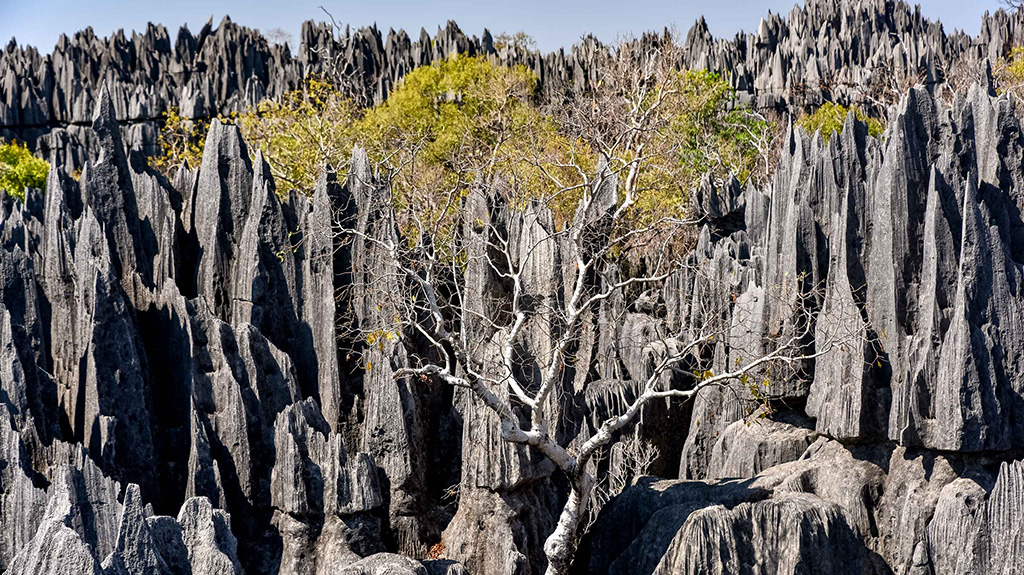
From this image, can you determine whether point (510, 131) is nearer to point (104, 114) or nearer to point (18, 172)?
point (104, 114)

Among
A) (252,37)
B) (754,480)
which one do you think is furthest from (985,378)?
(252,37)

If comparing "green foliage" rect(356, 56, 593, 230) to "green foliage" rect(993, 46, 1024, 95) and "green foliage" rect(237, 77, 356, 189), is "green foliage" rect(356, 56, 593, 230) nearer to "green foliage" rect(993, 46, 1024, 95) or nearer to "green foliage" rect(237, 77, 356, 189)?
"green foliage" rect(237, 77, 356, 189)

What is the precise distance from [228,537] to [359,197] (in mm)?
7808

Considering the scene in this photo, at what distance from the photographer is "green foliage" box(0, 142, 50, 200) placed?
42325 mm

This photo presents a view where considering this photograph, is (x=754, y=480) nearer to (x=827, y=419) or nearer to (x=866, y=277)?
(x=827, y=419)

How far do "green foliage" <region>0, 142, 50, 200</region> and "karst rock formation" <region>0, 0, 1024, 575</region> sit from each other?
26706 millimetres

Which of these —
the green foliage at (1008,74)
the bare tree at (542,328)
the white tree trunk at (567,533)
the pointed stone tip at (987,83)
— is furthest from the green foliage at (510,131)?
the white tree trunk at (567,533)

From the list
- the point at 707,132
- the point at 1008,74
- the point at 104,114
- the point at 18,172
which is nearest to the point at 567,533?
the point at 104,114

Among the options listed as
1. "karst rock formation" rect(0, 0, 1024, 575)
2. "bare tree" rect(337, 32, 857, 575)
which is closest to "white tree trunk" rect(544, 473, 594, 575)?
"bare tree" rect(337, 32, 857, 575)

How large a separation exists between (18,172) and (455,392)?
113 feet

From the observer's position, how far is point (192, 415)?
14.6 meters

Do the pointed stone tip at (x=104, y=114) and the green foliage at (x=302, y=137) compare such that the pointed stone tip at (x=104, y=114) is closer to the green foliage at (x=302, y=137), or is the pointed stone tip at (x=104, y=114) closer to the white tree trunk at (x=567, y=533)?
the green foliage at (x=302, y=137)

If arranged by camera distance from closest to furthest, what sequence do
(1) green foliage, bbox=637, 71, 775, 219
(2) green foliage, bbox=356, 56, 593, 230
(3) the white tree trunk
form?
(3) the white tree trunk < (2) green foliage, bbox=356, 56, 593, 230 < (1) green foliage, bbox=637, 71, 775, 219

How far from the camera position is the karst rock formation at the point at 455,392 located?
12.3 meters
